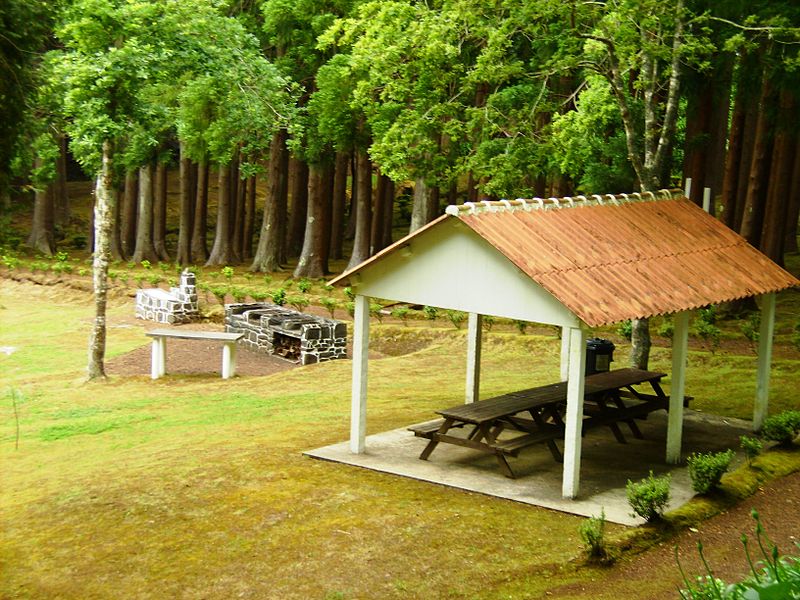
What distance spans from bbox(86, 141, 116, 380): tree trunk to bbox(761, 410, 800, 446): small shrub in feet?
38.2

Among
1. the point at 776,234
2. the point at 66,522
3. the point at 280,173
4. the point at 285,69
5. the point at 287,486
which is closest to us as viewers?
the point at 66,522

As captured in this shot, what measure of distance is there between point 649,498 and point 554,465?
8.85 feet

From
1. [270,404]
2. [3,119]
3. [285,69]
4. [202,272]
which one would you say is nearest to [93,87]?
[270,404]

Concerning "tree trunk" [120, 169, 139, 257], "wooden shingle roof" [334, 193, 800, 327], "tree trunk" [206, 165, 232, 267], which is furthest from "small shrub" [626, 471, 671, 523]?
"tree trunk" [120, 169, 139, 257]

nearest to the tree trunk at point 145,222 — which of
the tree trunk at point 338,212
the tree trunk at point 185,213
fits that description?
the tree trunk at point 185,213

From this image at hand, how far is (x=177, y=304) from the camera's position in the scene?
84.1ft

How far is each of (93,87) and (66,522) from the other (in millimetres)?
9108

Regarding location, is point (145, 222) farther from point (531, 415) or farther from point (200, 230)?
point (531, 415)

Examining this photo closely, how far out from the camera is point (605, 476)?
38.4 feet

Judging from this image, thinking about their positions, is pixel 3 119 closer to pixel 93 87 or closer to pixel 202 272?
pixel 93 87

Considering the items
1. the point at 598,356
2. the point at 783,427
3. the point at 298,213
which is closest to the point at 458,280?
the point at 783,427

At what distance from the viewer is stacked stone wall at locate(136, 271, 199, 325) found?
2567 cm

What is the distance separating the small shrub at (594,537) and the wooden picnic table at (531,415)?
2.35 meters

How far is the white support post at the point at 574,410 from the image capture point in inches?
403
